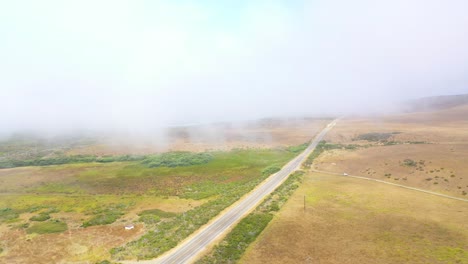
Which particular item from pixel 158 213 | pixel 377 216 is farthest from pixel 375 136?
pixel 158 213

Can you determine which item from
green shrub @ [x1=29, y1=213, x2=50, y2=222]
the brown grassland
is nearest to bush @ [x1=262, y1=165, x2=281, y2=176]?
the brown grassland

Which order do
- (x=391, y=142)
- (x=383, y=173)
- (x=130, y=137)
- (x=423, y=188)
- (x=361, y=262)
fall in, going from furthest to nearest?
(x=130, y=137)
(x=391, y=142)
(x=383, y=173)
(x=423, y=188)
(x=361, y=262)

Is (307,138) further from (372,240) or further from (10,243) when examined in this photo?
(10,243)

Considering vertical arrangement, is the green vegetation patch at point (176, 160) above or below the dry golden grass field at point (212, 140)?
below

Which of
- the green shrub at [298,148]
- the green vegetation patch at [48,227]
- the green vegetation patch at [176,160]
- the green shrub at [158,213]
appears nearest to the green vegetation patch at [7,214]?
the green vegetation patch at [48,227]

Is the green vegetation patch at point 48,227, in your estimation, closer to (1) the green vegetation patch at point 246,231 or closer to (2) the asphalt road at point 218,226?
(2) the asphalt road at point 218,226

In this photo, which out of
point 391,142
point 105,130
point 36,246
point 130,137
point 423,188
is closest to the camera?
point 36,246

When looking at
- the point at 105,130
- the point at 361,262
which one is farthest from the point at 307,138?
the point at 105,130
